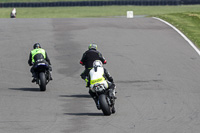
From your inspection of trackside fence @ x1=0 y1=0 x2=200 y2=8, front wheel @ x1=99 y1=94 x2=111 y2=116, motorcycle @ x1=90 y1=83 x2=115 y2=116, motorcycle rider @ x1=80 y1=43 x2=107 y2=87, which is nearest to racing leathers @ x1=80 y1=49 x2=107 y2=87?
motorcycle rider @ x1=80 y1=43 x2=107 y2=87

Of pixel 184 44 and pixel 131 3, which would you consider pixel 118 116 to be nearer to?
pixel 184 44

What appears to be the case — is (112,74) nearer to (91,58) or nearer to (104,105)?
(91,58)

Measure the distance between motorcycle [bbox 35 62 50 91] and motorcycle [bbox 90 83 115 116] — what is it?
384 cm

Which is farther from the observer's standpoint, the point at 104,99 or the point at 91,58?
the point at 91,58

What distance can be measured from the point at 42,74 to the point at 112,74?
3.98m

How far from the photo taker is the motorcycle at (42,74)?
55.0 feet

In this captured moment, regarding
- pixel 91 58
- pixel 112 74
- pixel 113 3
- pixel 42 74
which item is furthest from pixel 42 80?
pixel 113 3

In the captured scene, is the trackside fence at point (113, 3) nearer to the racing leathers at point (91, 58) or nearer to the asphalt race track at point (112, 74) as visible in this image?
the asphalt race track at point (112, 74)

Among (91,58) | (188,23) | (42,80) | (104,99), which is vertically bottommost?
(188,23)

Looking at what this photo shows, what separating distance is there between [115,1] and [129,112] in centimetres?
5040

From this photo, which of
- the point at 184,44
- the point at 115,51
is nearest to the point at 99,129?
the point at 115,51

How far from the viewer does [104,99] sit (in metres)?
12.8

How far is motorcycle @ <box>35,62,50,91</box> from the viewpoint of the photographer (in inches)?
Answer: 659

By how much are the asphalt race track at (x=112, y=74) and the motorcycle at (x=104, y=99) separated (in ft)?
0.88
